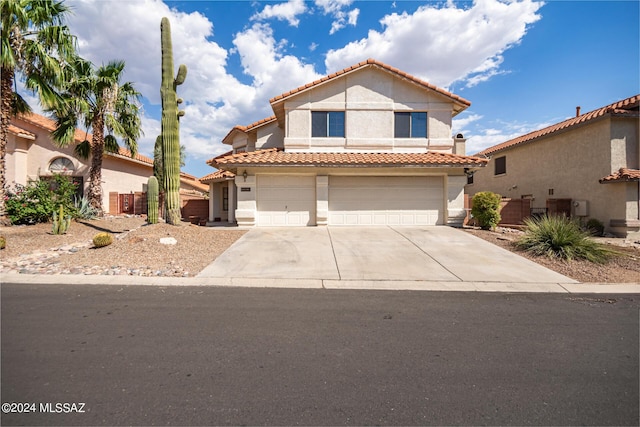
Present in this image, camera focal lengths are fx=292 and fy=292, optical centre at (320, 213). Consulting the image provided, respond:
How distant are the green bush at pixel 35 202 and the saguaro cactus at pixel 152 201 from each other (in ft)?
16.4

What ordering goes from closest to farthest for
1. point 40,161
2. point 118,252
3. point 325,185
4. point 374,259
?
point 118,252
point 374,259
point 325,185
point 40,161

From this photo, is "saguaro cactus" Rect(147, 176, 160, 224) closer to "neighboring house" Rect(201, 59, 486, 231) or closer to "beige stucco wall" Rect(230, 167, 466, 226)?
"neighboring house" Rect(201, 59, 486, 231)

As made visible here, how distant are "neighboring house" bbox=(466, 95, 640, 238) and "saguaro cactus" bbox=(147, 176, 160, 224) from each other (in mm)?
18224

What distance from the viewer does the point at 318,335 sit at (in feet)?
13.1

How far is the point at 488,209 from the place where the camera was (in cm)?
1283

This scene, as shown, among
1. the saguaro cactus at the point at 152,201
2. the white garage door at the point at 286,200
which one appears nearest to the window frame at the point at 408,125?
the white garage door at the point at 286,200

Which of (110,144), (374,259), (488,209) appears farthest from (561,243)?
(110,144)

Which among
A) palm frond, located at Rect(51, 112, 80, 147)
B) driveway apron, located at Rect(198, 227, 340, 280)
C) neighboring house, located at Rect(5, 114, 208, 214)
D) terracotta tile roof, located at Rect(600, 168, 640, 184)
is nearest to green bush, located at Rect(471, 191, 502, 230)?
terracotta tile roof, located at Rect(600, 168, 640, 184)

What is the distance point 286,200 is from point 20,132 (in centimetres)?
1746

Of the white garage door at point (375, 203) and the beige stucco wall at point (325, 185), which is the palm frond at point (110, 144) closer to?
the beige stucco wall at point (325, 185)

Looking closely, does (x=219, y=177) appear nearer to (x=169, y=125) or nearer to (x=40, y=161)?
(x=169, y=125)

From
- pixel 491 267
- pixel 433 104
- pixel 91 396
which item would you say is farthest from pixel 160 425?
pixel 433 104

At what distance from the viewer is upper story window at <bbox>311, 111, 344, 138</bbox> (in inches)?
611

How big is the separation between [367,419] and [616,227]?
58.0 ft
